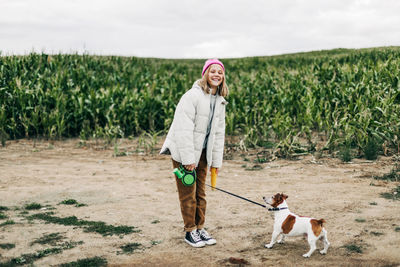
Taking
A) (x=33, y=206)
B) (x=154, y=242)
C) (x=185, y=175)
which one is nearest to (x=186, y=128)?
(x=185, y=175)

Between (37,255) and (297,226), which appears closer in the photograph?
(297,226)

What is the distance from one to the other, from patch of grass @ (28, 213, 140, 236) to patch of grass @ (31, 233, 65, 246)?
1.15ft

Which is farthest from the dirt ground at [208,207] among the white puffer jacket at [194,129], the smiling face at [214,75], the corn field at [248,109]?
the smiling face at [214,75]

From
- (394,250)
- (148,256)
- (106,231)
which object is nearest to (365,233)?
(394,250)

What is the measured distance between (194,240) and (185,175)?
78cm

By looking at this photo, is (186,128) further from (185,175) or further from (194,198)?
(194,198)

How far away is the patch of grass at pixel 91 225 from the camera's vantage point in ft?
16.6

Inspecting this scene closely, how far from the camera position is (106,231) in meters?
5.07

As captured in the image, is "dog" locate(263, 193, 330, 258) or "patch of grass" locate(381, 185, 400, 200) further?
"patch of grass" locate(381, 185, 400, 200)

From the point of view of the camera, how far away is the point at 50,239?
15.8 ft

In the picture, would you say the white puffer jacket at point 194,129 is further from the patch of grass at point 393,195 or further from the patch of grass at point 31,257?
the patch of grass at point 393,195

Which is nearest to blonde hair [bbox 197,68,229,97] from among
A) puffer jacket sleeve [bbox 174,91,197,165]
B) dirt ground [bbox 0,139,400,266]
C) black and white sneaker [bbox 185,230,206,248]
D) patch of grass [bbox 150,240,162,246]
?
puffer jacket sleeve [bbox 174,91,197,165]

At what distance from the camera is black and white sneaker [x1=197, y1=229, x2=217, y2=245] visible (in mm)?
4598

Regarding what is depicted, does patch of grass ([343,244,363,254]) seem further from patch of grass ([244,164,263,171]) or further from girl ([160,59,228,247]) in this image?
patch of grass ([244,164,263,171])
